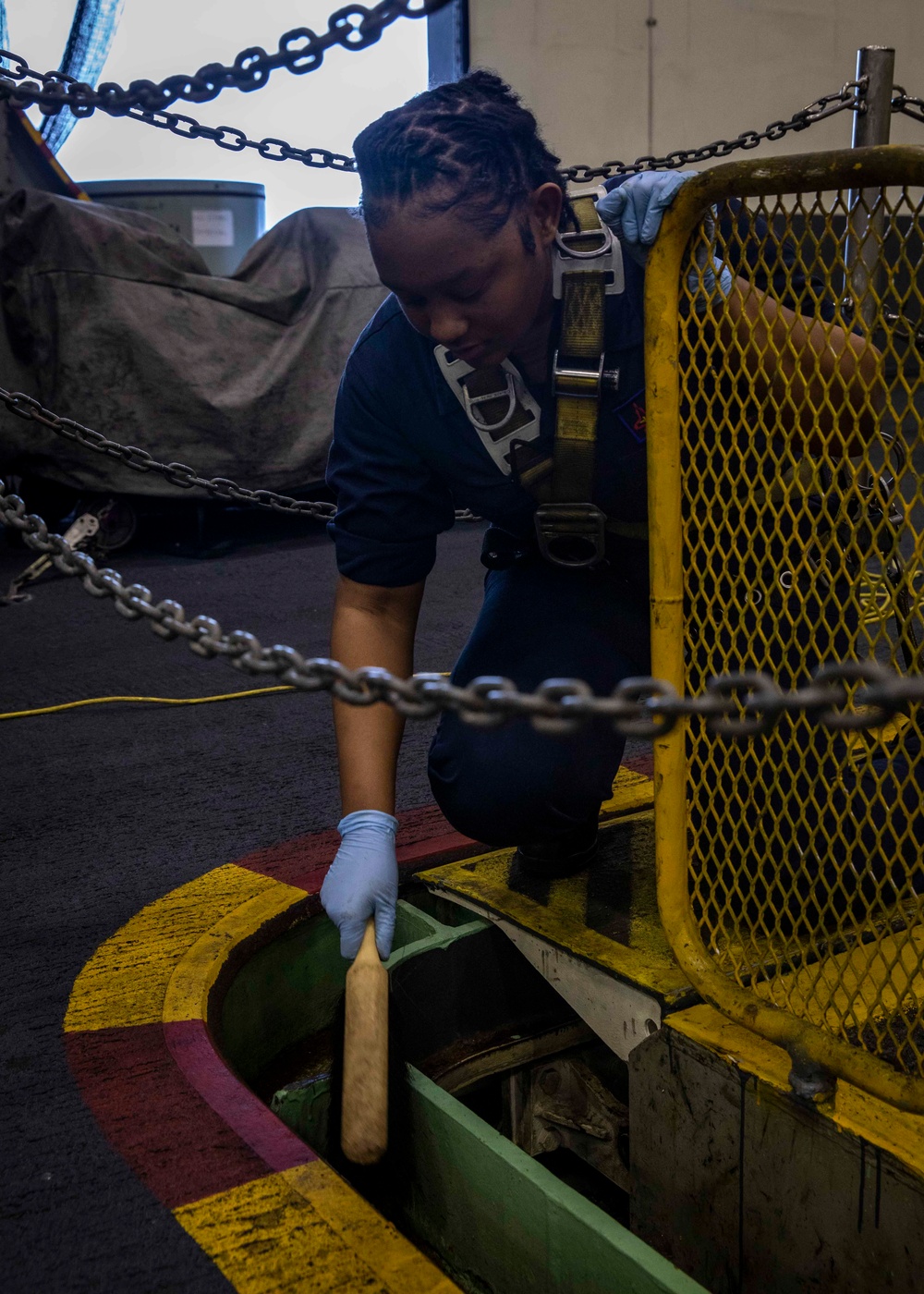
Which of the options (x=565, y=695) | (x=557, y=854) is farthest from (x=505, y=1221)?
(x=565, y=695)

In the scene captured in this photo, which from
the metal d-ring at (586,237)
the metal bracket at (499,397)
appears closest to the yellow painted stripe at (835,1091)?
the metal bracket at (499,397)

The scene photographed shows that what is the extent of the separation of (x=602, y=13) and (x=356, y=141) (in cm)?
607

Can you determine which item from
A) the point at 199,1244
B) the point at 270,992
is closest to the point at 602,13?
the point at 270,992

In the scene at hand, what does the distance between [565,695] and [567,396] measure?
878mm

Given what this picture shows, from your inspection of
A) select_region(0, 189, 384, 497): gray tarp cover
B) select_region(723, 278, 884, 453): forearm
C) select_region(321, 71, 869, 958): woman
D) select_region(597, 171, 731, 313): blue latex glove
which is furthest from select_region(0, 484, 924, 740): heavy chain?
select_region(0, 189, 384, 497): gray tarp cover

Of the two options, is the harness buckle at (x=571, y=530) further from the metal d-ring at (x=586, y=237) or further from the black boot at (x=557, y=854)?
the black boot at (x=557, y=854)

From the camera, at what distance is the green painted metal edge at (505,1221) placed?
1211 mm

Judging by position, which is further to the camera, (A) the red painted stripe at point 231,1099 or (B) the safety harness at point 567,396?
(B) the safety harness at point 567,396

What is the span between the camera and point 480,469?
5.76 feet

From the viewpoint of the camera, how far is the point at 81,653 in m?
3.91

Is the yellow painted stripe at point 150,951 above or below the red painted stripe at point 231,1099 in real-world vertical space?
above

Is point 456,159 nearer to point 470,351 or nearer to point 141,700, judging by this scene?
point 470,351

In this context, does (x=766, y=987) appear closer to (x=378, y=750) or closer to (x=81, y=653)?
(x=378, y=750)

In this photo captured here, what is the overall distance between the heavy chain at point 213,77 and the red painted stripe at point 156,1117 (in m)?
1.30
